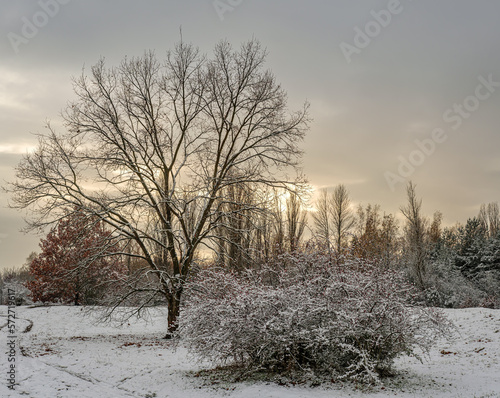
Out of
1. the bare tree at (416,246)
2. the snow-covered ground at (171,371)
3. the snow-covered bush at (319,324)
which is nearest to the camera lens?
the snow-covered ground at (171,371)

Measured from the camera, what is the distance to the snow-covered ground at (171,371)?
7.79 meters

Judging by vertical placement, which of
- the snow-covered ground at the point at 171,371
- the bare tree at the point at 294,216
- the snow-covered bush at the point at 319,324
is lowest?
the snow-covered ground at the point at 171,371

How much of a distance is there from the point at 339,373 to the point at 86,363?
23.5 ft

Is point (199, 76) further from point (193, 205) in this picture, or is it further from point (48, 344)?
A: point (48, 344)

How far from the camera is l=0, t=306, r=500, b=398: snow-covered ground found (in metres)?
7.79

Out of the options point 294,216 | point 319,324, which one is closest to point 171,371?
point 319,324

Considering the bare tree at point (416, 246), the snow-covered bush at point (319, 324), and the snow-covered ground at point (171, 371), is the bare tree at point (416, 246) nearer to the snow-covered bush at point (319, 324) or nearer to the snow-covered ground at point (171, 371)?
the snow-covered ground at point (171, 371)

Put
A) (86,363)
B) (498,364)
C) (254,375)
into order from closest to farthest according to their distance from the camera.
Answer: (254,375) → (498,364) → (86,363)

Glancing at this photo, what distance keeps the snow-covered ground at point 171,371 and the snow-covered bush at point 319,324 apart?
26.1 inches

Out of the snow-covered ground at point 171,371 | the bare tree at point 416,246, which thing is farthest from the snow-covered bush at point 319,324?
the bare tree at point 416,246

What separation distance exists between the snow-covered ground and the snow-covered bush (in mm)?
662

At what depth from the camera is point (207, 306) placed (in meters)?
8.88

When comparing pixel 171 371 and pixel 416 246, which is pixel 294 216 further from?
pixel 171 371

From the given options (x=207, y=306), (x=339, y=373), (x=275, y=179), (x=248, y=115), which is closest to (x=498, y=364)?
(x=339, y=373)
